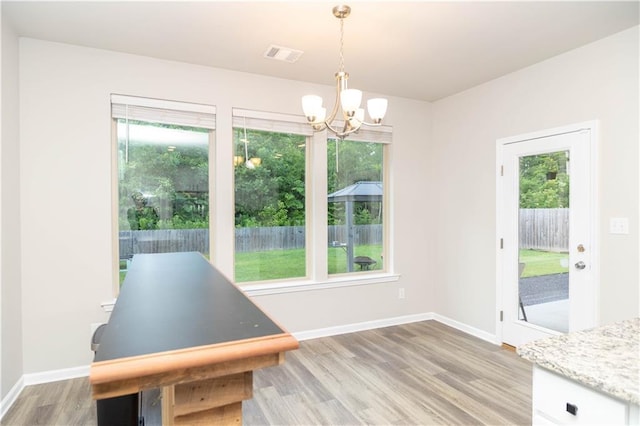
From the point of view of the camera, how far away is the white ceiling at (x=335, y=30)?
2.35 meters

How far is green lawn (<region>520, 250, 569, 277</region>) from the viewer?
10.2 feet

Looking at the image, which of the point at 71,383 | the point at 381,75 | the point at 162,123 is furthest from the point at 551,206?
the point at 71,383

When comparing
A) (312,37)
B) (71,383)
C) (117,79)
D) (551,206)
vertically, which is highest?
(312,37)

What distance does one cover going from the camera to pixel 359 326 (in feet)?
13.4

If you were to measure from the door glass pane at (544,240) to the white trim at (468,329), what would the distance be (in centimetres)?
40

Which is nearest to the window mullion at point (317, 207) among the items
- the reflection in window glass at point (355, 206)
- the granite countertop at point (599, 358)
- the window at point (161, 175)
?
the reflection in window glass at point (355, 206)

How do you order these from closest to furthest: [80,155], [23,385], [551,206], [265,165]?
[23,385]
[80,155]
[551,206]
[265,165]

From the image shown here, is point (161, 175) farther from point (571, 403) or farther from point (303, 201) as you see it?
point (571, 403)

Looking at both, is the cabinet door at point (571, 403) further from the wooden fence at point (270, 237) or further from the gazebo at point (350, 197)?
the gazebo at point (350, 197)

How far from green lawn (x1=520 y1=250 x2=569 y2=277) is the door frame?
0.75 ft

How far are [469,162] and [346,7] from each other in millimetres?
2415

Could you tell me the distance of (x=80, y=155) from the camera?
2945mm

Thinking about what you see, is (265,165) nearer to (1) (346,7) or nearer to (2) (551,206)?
(1) (346,7)

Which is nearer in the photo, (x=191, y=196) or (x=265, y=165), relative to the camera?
(x=191, y=196)
